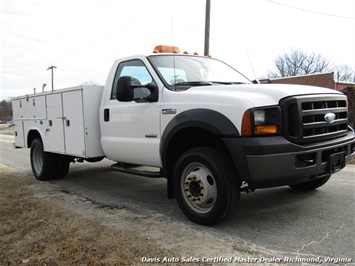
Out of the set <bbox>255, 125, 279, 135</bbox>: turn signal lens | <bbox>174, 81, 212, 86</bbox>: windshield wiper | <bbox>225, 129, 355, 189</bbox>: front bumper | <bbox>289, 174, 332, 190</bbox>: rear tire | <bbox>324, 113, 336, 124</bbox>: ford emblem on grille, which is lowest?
<bbox>289, 174, 332, 190</bbox>: rear tire

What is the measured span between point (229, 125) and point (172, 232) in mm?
1350

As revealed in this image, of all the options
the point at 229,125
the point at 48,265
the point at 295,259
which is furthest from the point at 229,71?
the point at 48,265

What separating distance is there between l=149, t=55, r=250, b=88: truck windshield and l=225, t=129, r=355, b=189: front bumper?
138cm

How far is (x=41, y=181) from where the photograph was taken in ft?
24.0

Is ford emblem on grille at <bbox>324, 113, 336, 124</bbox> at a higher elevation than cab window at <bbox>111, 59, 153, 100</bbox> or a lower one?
lower

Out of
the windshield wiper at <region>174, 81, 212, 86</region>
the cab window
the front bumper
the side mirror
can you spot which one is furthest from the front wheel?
the cab window

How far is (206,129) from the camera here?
3918 millimetres

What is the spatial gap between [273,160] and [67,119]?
4.01m

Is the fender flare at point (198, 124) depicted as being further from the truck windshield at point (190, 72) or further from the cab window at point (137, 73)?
the cab window at point (137, 73)

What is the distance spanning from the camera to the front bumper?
11.5 feet

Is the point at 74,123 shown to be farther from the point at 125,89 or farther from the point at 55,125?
the point at 125,89

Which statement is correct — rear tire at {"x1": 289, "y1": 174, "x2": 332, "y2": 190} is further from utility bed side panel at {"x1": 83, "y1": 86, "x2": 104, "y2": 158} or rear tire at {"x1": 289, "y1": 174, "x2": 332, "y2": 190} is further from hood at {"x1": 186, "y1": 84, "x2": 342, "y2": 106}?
utility bed side panel at {"x1": 83, "y1": 86, "x2": 104, "y2": 158}

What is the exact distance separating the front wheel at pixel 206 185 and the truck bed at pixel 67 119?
2095 millimetres

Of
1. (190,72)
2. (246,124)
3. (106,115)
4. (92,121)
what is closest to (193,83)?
(190,72)
